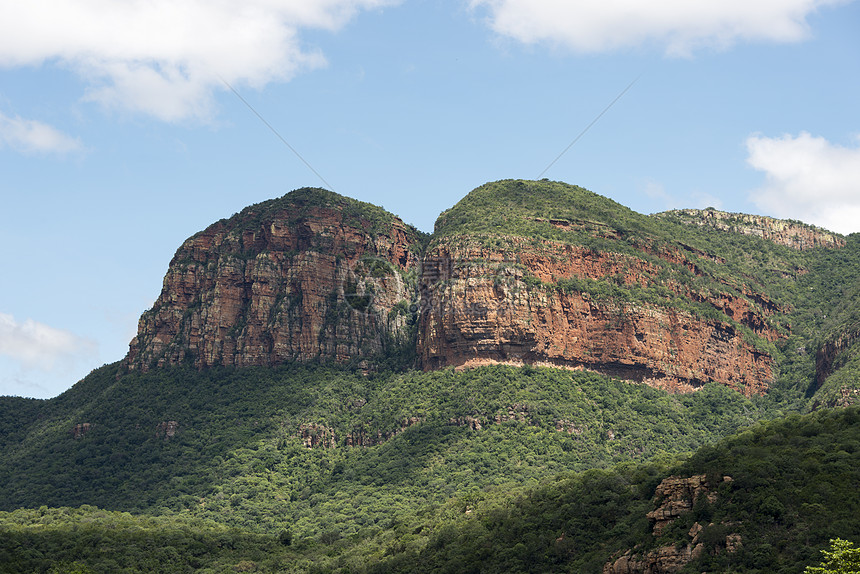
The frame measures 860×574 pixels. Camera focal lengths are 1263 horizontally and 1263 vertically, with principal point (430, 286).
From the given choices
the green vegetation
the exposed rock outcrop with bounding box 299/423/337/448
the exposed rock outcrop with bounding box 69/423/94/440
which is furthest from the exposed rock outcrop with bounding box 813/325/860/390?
the exposed rock outcrop with bounding box 69/423/94/440

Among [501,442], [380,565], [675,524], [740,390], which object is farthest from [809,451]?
[740,390]

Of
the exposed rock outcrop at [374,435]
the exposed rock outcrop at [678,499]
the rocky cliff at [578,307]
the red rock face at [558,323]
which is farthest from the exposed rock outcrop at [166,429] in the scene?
the exposed rock outcrop at [678,499]

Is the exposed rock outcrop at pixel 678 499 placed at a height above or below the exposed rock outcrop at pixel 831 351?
below

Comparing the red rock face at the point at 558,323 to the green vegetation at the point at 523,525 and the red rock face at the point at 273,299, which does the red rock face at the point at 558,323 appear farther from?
the green vegetation at the point at 523,525

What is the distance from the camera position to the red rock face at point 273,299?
609 ft

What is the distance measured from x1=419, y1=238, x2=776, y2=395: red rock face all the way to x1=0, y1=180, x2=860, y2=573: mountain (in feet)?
1.00

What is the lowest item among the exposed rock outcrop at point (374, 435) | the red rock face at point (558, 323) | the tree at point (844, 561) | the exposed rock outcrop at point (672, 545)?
the tree at point (844, 561)

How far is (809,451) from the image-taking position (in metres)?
96.4

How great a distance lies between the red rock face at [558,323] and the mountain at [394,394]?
1.00 feet

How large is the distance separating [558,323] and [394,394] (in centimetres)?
2474

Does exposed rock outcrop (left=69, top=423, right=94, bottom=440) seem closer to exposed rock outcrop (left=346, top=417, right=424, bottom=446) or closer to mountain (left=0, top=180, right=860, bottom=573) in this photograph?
mountain (left=0, top=180, right=860, bottom=573)

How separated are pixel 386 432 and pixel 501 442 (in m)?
20.1

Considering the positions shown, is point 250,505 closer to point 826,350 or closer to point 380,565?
point 380,565

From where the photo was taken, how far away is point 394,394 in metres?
175
